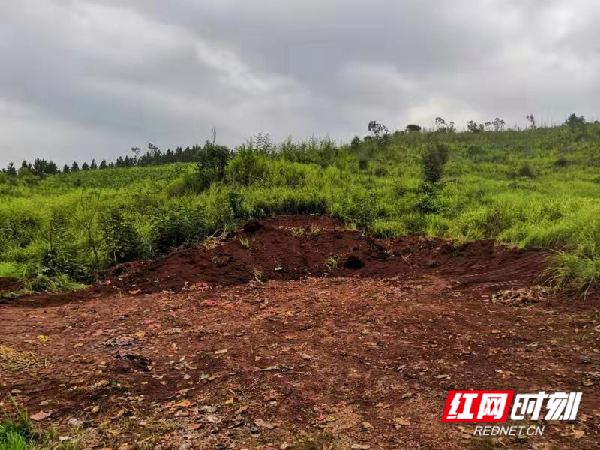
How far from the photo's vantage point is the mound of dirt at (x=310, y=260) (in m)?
6.80

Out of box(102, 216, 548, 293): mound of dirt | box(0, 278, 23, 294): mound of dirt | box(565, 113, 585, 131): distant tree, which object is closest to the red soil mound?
box(0, 278, 23, 294): mound of dirt

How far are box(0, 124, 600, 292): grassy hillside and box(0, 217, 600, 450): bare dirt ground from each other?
102cm

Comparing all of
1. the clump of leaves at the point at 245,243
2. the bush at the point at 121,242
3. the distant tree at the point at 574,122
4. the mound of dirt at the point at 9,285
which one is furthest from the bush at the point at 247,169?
the distant tree at the point at 574,122

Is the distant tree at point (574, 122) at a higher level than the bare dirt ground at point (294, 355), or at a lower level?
higher

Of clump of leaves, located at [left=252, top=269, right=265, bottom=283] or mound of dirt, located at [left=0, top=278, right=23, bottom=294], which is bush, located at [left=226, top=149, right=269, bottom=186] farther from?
mound of dirt, located at [left=0, top=278, right=23, bottom=294]

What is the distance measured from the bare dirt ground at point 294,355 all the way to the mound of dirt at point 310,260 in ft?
0.19

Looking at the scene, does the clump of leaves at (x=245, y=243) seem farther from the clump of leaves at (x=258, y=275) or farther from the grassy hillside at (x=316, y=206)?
the grassy hillside at (x=316, y=206)

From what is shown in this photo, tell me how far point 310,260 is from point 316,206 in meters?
2.84

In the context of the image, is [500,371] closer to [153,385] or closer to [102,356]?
[153,385]

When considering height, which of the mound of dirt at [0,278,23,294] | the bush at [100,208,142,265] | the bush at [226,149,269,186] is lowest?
the mound of dirt at [0,278,23,294]

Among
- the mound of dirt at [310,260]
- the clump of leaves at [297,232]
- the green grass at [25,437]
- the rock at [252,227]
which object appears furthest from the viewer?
the clump of leaves at [297,232]

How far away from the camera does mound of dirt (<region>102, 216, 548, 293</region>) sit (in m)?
6.80

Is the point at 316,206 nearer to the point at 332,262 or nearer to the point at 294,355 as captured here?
the point at 332,262

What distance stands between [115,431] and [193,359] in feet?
3.77
